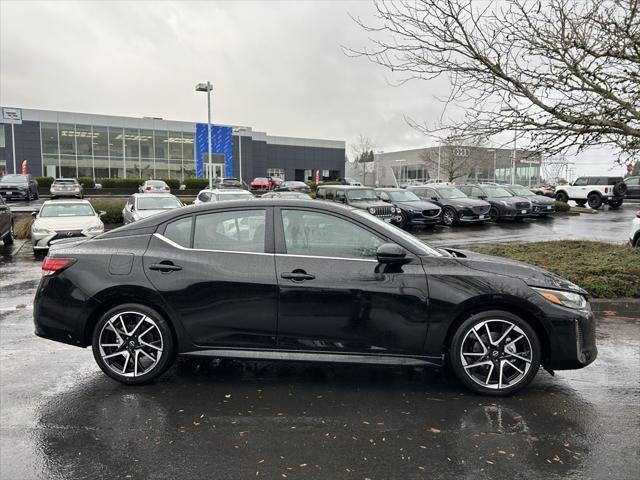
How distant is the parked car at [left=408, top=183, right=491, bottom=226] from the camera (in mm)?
20734

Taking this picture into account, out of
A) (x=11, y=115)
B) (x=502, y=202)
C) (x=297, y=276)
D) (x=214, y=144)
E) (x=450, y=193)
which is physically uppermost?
(x=11, y=115)

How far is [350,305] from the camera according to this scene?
13.6 feet

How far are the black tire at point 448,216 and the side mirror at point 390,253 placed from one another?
58.2 feet

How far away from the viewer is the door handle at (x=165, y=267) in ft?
14.2

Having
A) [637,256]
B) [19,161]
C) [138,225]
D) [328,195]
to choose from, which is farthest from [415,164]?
[138,225]

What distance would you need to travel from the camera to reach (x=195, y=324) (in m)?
4.29

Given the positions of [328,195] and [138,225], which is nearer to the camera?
[138,225]

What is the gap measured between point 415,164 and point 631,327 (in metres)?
72.1

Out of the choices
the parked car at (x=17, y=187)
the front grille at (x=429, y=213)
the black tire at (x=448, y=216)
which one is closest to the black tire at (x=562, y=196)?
the black tire at (x=448, y=216)

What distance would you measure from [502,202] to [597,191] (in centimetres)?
1168

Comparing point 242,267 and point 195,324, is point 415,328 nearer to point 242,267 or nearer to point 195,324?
point 242,267

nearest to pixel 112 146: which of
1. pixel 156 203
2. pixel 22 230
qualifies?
pixel 22 230

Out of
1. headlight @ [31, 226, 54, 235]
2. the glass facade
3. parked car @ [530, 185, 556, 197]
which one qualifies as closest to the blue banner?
the glass facade

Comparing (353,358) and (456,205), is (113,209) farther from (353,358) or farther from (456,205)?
(353,358)
